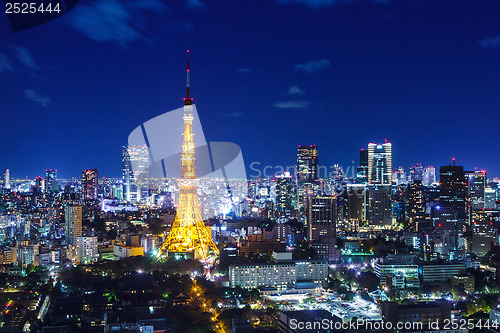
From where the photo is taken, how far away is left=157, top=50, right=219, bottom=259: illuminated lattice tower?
10461mm

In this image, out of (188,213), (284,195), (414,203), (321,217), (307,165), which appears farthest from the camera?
(307,165)

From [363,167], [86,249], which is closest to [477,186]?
[363,167]

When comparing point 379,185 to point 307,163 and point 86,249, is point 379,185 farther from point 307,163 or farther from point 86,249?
point 86,249

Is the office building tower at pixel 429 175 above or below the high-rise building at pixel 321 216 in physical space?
above

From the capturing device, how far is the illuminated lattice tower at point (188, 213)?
10.5 m

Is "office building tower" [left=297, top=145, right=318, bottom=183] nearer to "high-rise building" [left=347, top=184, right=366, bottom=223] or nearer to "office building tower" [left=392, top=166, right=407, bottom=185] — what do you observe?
"high-rise building" [left=347, top=184, right=366, bottom=223]

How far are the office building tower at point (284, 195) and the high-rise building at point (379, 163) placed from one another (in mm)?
3078

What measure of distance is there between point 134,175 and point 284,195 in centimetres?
549

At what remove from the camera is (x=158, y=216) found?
16.3 meters

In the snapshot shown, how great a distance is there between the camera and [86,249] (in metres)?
11.4

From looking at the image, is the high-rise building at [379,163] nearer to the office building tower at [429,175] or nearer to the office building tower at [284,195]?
the office building tower at [429,175]

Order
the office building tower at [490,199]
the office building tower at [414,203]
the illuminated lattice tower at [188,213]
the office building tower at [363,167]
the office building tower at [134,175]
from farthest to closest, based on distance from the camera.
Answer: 1. the office building tower at [363,167]
2. the office building tower at [490,199]
3. the office building tower at [414,203]
4. the office building tower at [134,175]
5. the illuminated lattice tower at [188,213]

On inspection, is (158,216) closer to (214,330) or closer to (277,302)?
(277,302)

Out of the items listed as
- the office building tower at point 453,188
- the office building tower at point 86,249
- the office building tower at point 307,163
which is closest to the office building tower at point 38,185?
the office building tower at point 86,249
